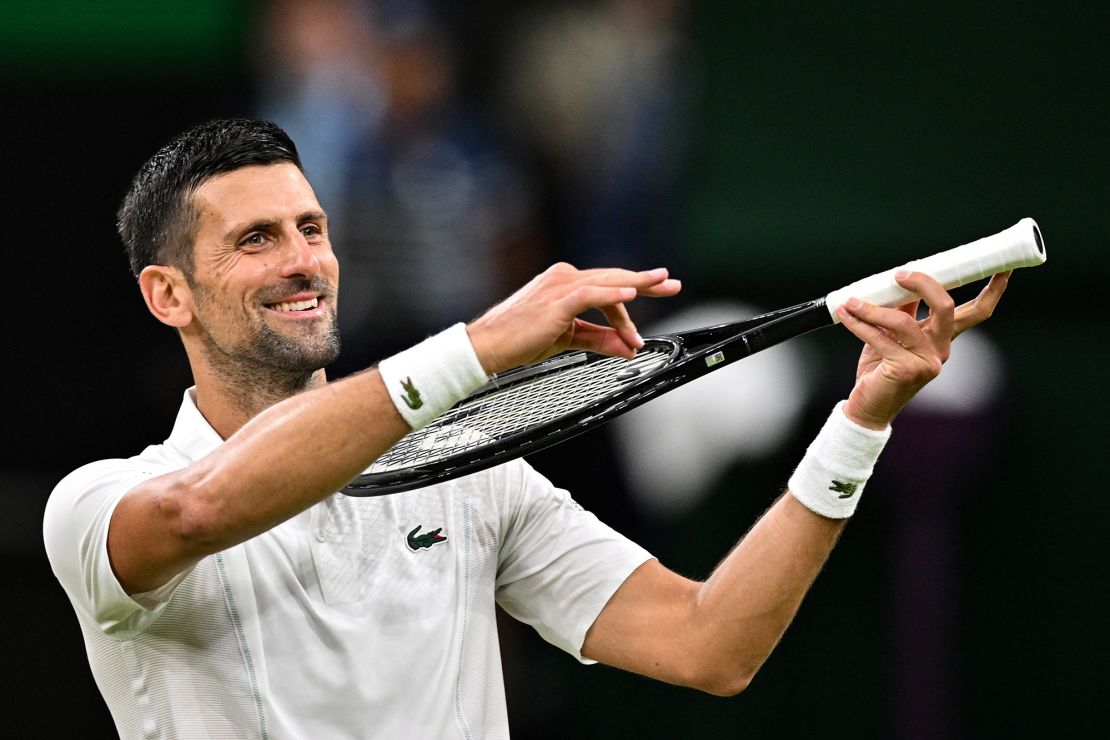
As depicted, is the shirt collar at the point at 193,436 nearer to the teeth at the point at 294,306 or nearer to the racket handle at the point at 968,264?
the teeth at the point at 294,306

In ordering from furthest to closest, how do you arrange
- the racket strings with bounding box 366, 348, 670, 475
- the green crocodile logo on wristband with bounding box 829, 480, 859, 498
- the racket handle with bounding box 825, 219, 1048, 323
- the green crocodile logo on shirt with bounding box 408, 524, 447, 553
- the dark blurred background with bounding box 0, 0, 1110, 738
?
the dark blurred background with bounding box 0, 0, 1110, 738 < the green crocodile logo on shirt with bounding box 408, 524, 447, 553 < the racket strings with bounding box 366, 348, 670, 475 < the green crocodile logo on wristband with bounding box 829, 480, 859, 498 < the racket handle with bounding box 825, 219, 1048, 323

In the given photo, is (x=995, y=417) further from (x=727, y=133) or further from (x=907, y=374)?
(x=907, y=374)

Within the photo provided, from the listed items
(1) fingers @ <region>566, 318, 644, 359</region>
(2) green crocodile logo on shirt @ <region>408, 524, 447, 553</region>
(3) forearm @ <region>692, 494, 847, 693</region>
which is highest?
(1) fingers @ <region>566, 318, 644, 359</region>

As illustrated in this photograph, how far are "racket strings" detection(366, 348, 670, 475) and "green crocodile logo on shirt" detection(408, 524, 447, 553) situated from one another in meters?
0.14

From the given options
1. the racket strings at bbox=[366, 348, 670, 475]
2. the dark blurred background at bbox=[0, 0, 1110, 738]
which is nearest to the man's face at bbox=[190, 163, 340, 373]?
the racket strings at bbox=[366, 348, 670, 475]

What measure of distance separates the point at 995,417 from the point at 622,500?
1221mm

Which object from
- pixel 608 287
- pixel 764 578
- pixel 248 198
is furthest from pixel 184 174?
pixel 764 578

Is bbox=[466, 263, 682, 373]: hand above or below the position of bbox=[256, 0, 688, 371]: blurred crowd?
below

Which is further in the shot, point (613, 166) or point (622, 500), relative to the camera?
point (613, 166)

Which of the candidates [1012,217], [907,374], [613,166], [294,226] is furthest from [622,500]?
[907,374]

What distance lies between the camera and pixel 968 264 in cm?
233

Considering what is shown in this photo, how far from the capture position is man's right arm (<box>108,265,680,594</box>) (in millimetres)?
2176

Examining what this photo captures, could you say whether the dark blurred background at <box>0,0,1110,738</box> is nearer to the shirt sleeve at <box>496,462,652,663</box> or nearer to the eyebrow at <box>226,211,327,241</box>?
the shirt sleeve at <box>496,462,652,663</box>

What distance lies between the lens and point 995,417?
15.6 ft
